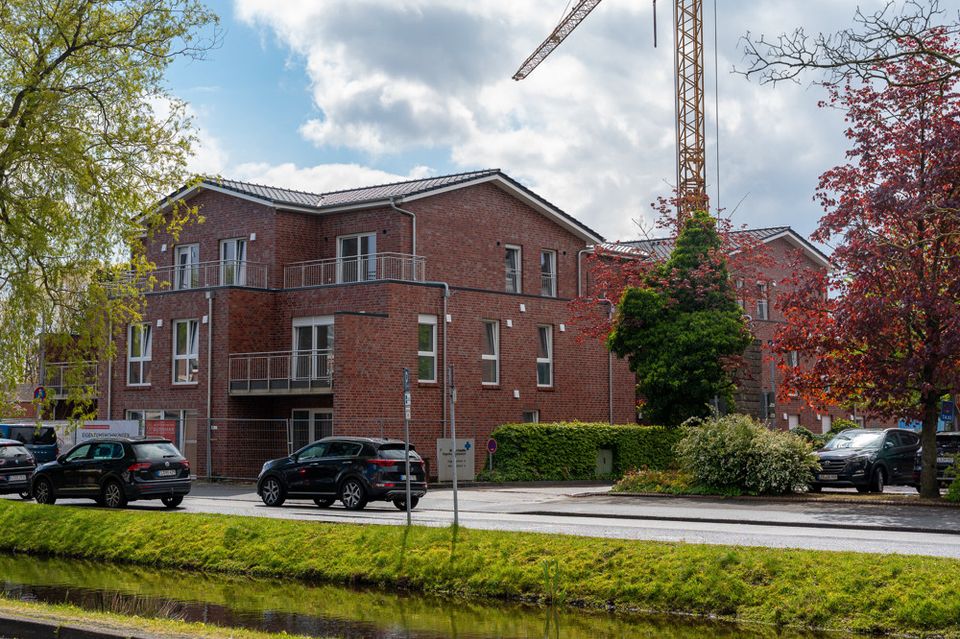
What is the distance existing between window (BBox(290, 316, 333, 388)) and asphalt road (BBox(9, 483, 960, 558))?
5.29 meters

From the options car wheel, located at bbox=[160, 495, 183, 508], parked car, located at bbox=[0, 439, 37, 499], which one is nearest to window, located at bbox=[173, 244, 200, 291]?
parked car, located at bbox=[0, 439, 37, 499]

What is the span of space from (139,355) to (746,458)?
21.6 metres

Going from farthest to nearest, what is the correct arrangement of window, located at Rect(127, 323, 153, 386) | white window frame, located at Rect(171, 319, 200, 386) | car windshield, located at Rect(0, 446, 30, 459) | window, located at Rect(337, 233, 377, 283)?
window, located at Rect(127, 323, 153, 386), window, located at Rect(337, 233, 377, 283), white window frame, located at Rect(171, 319, 200, 386), car windshield, located at Rect(0, 446, 30, 459)

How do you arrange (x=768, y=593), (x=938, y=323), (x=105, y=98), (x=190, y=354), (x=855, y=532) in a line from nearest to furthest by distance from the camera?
1. (x=768, y=593)
2. (x=105, y=98)
3. (x=855, y=532)
4. (x=938, y=323)
5. (x=190, y=354)

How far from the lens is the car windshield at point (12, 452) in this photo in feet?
92.8

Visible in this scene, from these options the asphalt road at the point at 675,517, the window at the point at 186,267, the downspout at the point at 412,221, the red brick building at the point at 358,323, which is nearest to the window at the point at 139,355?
A: the red brick building at the point at 358,323

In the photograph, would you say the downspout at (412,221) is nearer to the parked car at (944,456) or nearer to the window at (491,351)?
the window at (491,351)

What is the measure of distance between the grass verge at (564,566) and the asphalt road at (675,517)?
227cm

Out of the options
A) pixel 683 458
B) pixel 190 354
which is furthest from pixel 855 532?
pixel 190 354

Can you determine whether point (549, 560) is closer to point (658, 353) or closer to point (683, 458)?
point (683, 458)

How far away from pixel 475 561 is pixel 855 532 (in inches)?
311

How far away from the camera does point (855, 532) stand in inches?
751

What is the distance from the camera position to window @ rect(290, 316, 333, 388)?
3369cm

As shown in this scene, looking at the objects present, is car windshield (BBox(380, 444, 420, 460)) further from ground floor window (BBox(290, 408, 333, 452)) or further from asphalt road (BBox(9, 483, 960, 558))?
ground floor window (BBox(290, 408, 333, 452))
